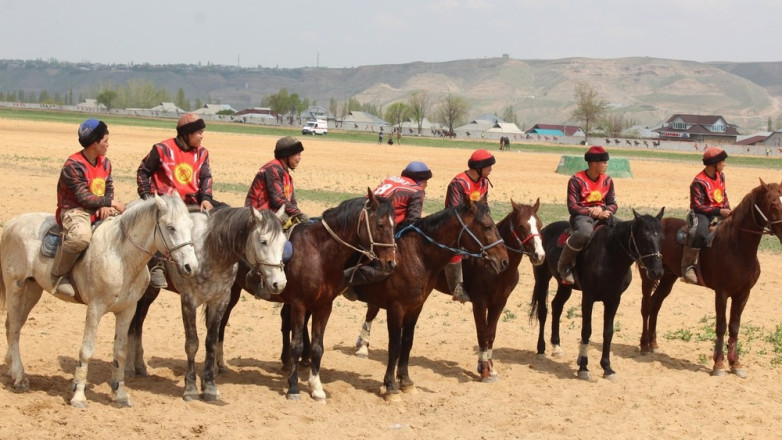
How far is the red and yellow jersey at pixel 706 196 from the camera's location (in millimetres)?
12305

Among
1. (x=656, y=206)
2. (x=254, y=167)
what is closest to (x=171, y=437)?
(x=656, y=206)

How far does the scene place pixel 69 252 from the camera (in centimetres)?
865

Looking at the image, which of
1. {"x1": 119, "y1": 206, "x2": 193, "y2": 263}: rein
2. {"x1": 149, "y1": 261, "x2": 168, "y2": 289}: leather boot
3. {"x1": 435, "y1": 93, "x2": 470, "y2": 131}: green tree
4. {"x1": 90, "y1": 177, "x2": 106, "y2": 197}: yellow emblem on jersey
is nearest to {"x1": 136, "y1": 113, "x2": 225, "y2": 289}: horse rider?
{"x1": 90, "y1": 177, "x2": 106, "y2": 197}: yellow emblem on jersey

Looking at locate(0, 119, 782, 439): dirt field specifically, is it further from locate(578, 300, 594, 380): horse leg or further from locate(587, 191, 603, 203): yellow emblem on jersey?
locate(587, 191, 603, 203): yellow emblem on jersey

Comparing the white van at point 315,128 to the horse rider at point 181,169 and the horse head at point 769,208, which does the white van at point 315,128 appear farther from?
the horse rider at point 181,169

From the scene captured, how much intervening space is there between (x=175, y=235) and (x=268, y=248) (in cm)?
90

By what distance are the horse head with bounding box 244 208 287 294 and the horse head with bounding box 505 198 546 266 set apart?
3.00m

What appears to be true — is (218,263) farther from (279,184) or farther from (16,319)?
(16,319)

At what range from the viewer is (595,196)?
38.4 ft

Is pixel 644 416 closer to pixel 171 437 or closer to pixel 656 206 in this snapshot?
pixel 171 437

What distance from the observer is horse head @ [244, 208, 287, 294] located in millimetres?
8461

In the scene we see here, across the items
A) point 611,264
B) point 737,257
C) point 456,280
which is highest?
point 737,257

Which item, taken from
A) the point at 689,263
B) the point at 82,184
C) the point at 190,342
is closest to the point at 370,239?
the point at 190,342

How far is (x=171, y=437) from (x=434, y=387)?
139 inches
